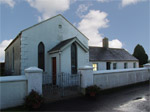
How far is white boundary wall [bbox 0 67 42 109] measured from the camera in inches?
213

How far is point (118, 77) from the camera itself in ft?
32.0

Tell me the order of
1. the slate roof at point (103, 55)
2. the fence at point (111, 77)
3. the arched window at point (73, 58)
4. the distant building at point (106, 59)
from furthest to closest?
the slate roof at point (103, 55) < the distant building at point (106, 59) < the arched window at point (73, 58) < the fence at point (111, 77)

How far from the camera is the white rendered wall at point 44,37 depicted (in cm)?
1020

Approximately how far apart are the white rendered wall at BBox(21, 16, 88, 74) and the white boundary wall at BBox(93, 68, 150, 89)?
4971 millimetres

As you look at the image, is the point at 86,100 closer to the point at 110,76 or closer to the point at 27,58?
the point at 110,76

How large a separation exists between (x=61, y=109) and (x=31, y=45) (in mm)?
6929

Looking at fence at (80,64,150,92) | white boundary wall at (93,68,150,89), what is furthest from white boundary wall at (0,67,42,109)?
white boundary wall at (93,68,150,89)

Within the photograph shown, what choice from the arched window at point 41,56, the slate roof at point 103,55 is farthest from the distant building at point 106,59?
the arched window at point 41,56

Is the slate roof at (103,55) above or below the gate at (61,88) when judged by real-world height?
above

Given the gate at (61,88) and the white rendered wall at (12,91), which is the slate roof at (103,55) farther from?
the white rendered wall at (12,91)

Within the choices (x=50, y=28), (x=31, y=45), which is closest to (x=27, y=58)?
(x=31, y=45)

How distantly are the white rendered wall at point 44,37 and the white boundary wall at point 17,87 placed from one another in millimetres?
4545

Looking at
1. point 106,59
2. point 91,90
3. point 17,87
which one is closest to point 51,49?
point 91,90

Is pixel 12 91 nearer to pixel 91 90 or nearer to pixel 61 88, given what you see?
pixel 61 88
